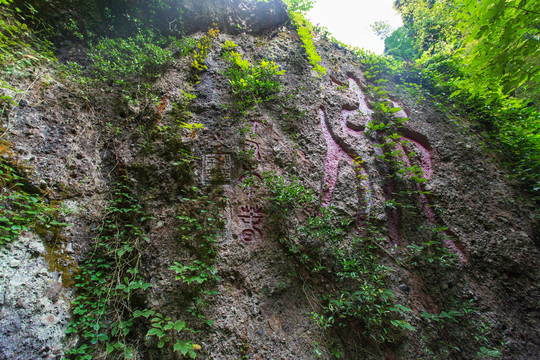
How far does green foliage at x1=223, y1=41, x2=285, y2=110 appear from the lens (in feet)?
12.0

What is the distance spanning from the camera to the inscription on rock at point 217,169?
9.89ft

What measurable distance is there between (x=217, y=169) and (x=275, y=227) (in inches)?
45.7

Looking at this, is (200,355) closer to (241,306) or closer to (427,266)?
(241,306)

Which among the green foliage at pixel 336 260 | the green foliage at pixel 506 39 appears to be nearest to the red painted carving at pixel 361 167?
the green foliage at pixel 336 260

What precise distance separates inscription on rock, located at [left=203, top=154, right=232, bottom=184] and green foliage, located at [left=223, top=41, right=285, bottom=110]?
100 cm

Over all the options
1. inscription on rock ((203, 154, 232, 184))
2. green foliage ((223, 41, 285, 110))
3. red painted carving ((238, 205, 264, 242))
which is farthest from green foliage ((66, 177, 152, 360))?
green foliage ((223, 41, 285, 110))

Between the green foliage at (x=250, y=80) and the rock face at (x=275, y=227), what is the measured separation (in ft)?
0.49

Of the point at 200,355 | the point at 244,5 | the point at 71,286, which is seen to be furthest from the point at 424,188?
the point at 244,5

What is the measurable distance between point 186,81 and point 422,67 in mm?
5401

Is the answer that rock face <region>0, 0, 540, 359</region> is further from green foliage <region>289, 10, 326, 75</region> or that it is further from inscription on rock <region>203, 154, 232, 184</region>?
green foliage <region>289, 10, 326, 75</region>

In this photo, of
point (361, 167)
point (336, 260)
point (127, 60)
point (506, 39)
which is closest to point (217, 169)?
point (336, 260)

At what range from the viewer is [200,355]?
2146mm

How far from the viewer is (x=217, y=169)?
308cm

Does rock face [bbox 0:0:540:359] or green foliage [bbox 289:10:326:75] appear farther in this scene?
green foliage [bbox 289:10:326:75]
